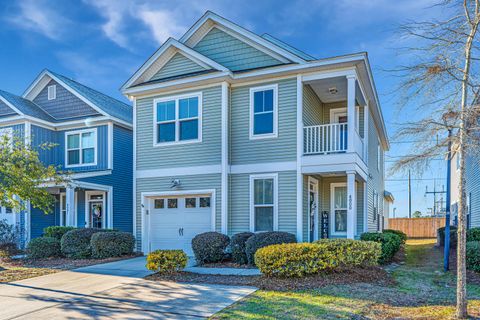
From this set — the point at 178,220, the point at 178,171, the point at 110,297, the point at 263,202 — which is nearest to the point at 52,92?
the point at 178,171

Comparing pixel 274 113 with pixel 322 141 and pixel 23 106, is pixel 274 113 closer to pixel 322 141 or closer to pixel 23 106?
pixel 322 141

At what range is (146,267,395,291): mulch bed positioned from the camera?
845cm

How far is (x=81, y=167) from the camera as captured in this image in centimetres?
1798

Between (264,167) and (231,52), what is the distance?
14.2 ft

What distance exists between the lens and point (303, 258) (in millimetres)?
8977

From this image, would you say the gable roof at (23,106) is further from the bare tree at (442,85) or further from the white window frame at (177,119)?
the bare tree at (442,85)

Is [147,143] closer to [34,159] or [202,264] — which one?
[34,159]

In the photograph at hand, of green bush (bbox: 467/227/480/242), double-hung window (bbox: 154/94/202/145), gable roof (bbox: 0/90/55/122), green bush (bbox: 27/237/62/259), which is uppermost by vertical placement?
gable roof (bbox: 0/90/55/122)

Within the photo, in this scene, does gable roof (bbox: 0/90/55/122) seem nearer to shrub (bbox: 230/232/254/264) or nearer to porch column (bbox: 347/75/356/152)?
shrub (bbox: 230/232/254/264)

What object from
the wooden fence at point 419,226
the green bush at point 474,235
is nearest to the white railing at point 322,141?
the green bush at point 474,235

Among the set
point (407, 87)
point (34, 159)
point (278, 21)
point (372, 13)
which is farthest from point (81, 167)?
point (407, 87)

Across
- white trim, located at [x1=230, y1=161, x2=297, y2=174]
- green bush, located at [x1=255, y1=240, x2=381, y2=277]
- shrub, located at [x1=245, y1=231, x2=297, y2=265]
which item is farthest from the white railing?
green bush, located at [x1=255, y1=240, x2=381, y2=277]

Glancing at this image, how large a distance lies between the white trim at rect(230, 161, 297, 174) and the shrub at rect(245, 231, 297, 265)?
7.06 feet

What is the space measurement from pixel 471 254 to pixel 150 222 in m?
10.3
